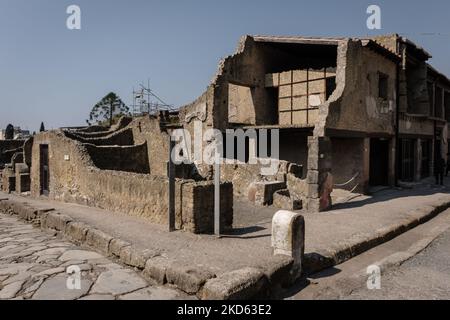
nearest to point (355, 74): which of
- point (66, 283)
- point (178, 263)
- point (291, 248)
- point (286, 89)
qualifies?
point (286, 89)

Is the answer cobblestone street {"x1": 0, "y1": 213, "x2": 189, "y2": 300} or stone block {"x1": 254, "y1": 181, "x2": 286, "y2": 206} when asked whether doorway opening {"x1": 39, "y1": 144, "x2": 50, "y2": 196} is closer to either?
stone block {"x1": 254, "y1": 181, "x2": 286, "y2": 206}

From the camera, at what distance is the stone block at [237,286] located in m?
3.59

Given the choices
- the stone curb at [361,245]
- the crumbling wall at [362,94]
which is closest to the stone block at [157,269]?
the stone curb at [361,245]

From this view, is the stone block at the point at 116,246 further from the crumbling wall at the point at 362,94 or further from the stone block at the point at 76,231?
the crumbling wall at the point at 362,94

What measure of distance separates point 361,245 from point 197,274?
3.62 m

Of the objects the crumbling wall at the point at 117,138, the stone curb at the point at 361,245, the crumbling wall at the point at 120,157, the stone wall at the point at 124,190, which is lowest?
the stone curb at the point at 361,245

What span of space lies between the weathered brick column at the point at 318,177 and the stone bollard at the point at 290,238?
4.80 metres

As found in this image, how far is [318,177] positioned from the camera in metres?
9.54

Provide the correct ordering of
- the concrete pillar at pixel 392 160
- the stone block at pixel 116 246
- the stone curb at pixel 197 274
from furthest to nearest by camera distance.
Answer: the concrete pillar at pixel 392 160 → the stone block at pixel 116 246 → the stone curb at pixel 197 274

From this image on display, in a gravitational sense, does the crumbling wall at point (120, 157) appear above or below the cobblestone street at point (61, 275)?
above

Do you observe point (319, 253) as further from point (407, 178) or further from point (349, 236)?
point (407, 178)

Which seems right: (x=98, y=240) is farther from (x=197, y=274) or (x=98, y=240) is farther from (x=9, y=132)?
(x=9, y=132)

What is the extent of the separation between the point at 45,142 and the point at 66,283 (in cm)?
1078

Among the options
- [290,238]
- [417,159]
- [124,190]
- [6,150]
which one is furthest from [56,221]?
[6,150]
